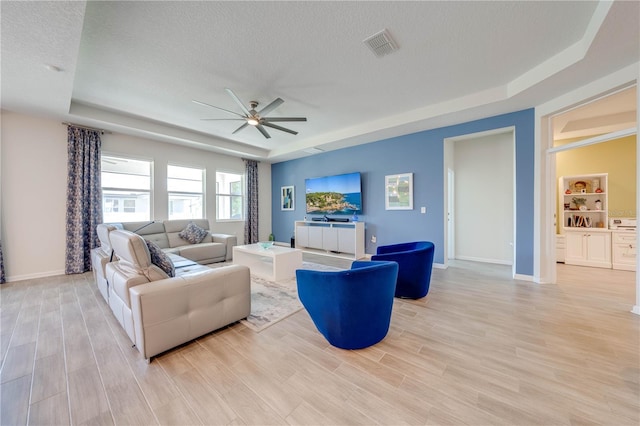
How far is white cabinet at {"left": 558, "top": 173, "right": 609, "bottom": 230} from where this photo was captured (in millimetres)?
4383

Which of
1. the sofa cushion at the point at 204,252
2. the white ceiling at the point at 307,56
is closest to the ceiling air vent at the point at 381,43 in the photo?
the white ceiling at the point at 307,56

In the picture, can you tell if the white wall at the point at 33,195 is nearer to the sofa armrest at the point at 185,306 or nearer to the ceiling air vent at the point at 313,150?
the sofa armrest at the point at 185,306

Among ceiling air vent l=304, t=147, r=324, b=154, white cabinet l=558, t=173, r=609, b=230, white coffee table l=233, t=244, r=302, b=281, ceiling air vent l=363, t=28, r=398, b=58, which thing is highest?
ceiling air vent l=363, t=28, r=398, b=58

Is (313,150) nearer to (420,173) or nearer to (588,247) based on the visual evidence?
(420,173)

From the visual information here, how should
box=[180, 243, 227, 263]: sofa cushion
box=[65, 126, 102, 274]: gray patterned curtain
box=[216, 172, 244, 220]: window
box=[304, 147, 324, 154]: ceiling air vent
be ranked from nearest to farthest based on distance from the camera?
box=[65, 126, 102, 274]: gray patterned curtain → box=[180, 243, 227, 263]: sofa cushion → box=[304, 147, 324, 154]: ceiling air vent → box=[216, 172, 244, 220]: window

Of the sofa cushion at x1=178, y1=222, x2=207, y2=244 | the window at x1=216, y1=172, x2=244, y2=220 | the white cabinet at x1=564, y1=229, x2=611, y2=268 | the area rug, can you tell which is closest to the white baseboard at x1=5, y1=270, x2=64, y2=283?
the sofa cushion at x1=178, y1=222, x2=207, y2=244

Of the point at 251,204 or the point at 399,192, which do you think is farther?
the point at 251,204

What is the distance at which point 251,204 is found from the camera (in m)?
6.86

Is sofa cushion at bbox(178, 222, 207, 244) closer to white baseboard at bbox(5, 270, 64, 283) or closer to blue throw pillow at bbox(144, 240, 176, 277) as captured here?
white baseboard at bbox(5, 270, 64, 283)

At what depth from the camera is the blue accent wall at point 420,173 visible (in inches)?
142

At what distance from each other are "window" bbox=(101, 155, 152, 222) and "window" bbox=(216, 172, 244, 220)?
1.63 meters

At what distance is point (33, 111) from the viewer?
3.58m

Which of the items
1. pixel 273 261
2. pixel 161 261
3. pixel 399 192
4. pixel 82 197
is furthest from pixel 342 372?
pixel 82 197

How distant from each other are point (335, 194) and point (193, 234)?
3.33 m
